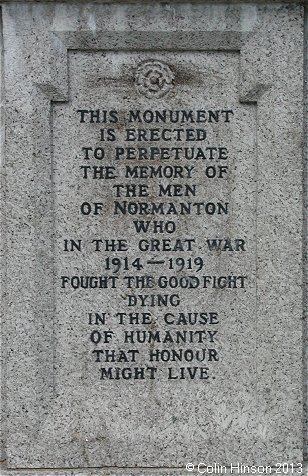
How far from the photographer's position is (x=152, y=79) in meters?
3.45

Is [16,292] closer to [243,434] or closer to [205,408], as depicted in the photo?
[205,408]

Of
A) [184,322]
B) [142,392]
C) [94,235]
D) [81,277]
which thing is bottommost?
[142,392]

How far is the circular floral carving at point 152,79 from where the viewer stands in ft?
11.3

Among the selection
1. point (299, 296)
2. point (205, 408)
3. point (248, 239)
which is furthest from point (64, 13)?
point (205, 408)

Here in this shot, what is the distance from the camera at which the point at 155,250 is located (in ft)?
11.5

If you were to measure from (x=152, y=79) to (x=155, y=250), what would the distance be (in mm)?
852

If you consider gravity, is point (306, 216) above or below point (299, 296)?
above

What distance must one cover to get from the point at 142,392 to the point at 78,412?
0.34 metres

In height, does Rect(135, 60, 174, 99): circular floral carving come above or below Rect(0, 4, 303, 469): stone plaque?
above

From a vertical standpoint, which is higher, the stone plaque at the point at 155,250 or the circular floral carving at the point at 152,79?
the circular floral carving at the point at 152,79

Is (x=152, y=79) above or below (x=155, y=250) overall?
above

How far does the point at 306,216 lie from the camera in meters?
3.54

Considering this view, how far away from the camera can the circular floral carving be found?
3453mm

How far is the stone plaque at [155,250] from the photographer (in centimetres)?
346
